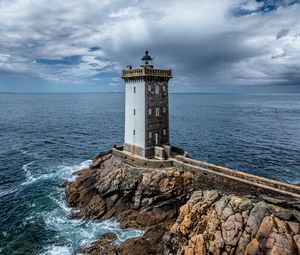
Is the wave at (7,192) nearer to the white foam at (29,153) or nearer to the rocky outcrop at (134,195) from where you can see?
the rocky outcrop at (134,195)

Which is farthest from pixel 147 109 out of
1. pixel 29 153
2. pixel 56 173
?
pixel 29 153

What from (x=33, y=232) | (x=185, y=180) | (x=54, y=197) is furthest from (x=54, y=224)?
(x=185, y=180)

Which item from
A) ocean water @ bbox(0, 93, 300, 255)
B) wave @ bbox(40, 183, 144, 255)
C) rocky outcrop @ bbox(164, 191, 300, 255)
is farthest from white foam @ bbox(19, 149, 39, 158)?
rocky outcrop @ bbox(164, 191, 300, 255)

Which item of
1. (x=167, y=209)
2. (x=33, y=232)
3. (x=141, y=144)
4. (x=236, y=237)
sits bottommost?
(x=33, y=232)

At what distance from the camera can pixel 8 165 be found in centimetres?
4788

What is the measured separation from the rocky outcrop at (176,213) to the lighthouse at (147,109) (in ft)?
12.5

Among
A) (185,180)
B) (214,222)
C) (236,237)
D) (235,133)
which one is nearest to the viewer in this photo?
(236,237)

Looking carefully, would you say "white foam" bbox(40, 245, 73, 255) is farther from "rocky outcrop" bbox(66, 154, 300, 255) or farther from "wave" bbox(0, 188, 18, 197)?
"wave" bbox(0, 188, 18, 197)

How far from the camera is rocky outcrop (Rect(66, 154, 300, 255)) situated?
1878 centimetres

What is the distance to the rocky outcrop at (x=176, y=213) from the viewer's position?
18781 mm

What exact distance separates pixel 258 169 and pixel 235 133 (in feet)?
106

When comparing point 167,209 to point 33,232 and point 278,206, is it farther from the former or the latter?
point 33,232

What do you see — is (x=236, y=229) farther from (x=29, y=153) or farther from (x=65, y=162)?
(x=29, y=153)

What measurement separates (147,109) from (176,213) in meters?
13.6
